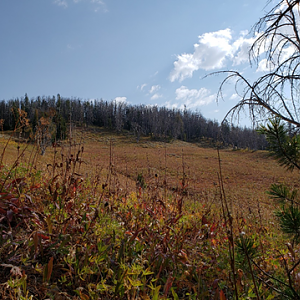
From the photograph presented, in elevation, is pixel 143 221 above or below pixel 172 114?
below

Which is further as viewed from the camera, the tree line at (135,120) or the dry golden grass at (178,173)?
the tree line at (135,120)

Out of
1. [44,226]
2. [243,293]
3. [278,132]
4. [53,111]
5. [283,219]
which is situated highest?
[53,111]

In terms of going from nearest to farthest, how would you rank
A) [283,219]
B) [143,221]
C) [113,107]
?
1. [283,219]
2. [143,221]
3. [113,107]

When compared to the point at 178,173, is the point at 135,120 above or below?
above

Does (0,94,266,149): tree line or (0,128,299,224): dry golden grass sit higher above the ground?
(0,94,266,149): tree line

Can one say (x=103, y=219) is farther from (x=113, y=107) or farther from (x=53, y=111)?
(x=113, y=107)

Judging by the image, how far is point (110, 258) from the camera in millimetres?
1837

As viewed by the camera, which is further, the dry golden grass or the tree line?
the tree line

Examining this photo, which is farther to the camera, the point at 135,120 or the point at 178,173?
the point at 135,120

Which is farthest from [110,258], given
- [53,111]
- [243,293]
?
[53,111]

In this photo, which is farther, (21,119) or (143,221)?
(143,221)

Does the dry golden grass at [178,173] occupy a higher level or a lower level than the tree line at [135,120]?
lower

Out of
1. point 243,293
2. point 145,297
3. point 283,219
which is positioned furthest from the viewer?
point 243,293

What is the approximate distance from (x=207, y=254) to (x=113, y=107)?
99.4m
